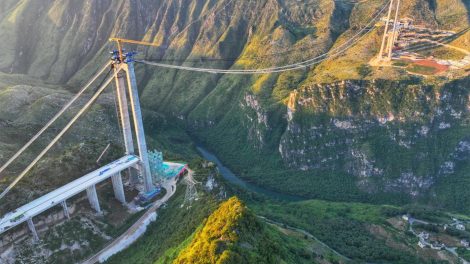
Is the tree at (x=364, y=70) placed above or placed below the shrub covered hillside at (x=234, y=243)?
above

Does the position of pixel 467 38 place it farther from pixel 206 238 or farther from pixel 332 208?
pixel 206 238

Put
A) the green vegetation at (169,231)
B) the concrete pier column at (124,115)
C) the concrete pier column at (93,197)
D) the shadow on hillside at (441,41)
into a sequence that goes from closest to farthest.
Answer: the green vegetation at (169,231) < the concrete pier column at (93,197) < the concrete pier column at (124,115) < the shadow on hillside at (441,41)

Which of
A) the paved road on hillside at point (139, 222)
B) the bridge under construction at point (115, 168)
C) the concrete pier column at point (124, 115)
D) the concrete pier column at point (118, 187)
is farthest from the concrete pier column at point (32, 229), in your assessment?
the concrete pier column at point (124, 115)

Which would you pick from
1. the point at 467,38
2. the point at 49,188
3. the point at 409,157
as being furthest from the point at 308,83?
the point at 49,188

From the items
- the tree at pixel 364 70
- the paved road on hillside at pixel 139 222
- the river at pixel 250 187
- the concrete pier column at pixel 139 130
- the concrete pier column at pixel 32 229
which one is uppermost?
the tree at pixel 364 70

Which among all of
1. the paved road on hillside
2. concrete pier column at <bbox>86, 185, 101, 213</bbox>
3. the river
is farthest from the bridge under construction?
the river

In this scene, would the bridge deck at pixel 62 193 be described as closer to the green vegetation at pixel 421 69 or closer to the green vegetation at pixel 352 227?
the green vegetation at pixel 352 227

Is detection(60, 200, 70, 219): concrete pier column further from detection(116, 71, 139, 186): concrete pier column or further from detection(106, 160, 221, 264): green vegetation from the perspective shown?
detection(116, 71, 139, 186): concrete pier column

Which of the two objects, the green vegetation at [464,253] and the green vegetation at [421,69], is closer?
the green vegetation at [464,253]

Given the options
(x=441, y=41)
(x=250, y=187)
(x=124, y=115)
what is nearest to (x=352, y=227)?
(x=250, y=187)
